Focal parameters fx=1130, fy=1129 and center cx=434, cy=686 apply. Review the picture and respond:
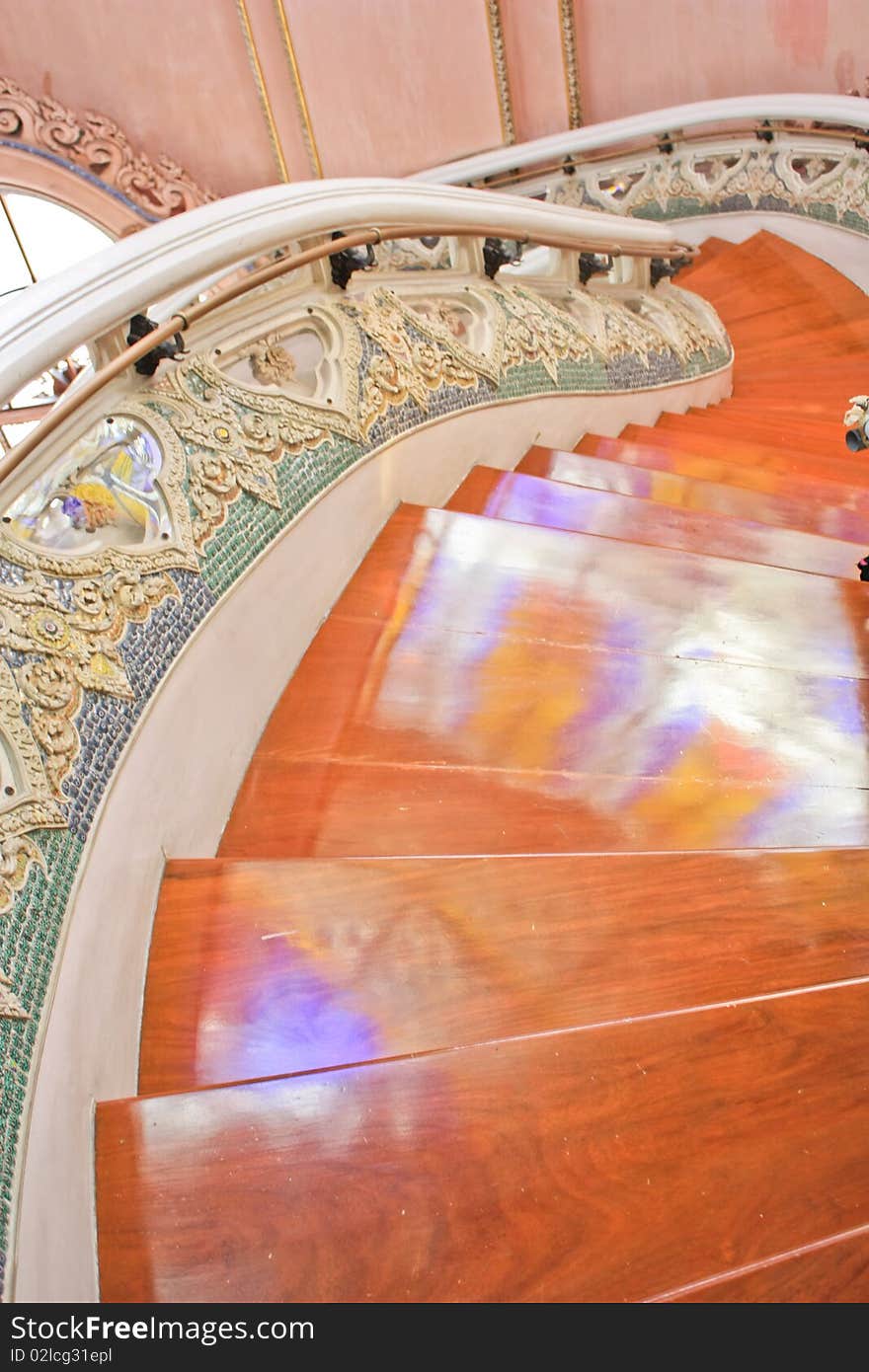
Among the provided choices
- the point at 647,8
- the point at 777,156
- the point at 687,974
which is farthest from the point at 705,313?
the point at 687,974

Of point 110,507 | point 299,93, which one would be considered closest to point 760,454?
point 110,507

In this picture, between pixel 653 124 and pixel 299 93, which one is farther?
pixel 299 93

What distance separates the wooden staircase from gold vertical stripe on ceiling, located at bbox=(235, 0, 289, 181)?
4.95m

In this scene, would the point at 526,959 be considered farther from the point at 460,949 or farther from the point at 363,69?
the point at 363,69

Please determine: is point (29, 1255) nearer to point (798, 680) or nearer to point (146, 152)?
point (798, 680)

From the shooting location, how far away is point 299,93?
633cm

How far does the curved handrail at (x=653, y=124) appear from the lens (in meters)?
5.27

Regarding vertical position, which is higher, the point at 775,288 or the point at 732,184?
the point at 732,184

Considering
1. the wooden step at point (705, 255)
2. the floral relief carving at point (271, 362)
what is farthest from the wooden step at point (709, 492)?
the wooden step at point (705, 255)

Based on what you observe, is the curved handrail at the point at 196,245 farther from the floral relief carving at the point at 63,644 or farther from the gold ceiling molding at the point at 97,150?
the gold ceiling molding at the point at 97,150

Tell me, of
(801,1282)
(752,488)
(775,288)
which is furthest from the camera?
(775,288)

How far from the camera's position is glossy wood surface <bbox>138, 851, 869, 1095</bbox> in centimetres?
129

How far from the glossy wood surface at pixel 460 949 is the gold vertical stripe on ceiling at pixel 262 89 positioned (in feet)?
19.6

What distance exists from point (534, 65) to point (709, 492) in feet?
14.0
